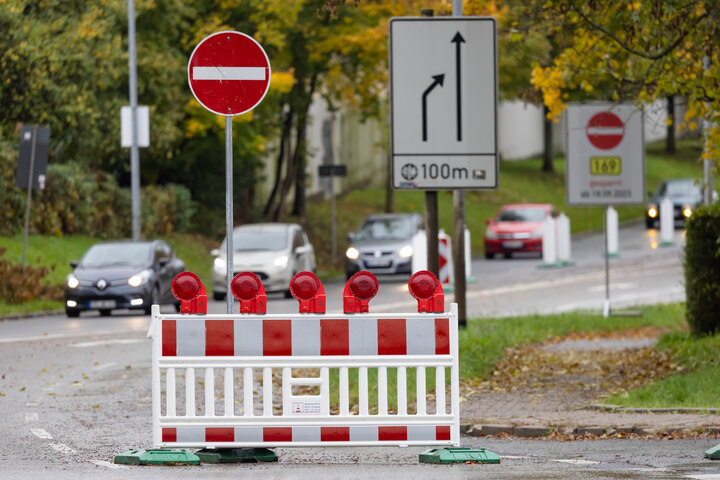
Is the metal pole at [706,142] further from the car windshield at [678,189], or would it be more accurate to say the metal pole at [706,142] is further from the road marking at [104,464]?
the car windshield at [678,189]

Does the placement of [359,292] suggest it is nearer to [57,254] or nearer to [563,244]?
[57,254]

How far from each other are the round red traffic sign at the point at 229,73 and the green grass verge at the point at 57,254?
704 inches

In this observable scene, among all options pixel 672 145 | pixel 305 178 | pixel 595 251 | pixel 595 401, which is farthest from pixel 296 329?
pixel 672 145

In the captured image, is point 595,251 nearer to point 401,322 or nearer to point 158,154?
point 158,154

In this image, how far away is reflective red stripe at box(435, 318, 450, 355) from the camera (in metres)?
9.21

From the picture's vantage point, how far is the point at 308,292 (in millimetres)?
9148

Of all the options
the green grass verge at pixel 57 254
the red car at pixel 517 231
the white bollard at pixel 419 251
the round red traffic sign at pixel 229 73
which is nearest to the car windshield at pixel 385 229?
the white bollard at pixel 419 251

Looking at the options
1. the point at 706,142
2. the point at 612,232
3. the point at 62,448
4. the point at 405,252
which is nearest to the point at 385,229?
the point at 405,252

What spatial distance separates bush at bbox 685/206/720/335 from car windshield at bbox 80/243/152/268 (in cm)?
1282

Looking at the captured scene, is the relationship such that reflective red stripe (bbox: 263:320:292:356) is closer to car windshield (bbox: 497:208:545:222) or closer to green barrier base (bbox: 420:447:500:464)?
green barrier base (bbox: 420:447:500:464)

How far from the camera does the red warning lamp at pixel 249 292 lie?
9172 mm

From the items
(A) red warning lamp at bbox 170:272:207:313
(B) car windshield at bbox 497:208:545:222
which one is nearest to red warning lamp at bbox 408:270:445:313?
(A) red warning lamp at bbox 170:272:207:313

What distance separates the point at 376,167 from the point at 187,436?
177ft

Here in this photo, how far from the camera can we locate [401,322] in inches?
363
